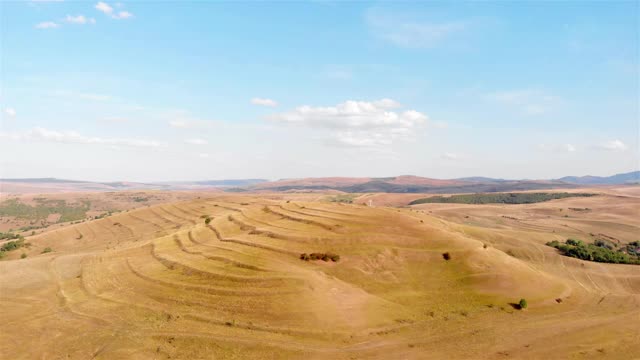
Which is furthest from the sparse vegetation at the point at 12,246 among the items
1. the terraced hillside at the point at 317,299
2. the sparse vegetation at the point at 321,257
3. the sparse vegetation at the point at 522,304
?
the sparse vegetation at the point at 522,304

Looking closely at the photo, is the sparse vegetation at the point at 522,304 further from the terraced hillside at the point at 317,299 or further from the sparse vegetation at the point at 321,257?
the sparse vegetation at the point at 321,257

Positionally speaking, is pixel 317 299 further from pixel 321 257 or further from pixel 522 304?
pixel 522 304

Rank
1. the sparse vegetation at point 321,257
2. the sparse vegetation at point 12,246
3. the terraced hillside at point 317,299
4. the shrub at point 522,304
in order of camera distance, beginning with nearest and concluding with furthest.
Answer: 1. the terraced hillside at point 317,299
2. the shrub at point 522,304
3. the sparse vegetation at point 321,257
4. the sparse vegetation at point 12,246

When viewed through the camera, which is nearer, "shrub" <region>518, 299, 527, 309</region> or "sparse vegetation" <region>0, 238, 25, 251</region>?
"shrub" <region>518, 299, 527, 309</region>

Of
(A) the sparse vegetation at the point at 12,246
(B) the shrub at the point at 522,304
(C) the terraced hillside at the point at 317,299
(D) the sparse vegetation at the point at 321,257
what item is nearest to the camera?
(C) the terraced hillside at the point at 317,299

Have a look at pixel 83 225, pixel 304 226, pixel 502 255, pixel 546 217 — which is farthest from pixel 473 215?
pixel 83 225

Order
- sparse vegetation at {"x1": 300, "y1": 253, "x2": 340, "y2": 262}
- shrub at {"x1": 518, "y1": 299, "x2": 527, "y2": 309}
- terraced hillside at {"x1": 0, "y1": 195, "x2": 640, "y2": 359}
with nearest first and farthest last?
terraced hillside at {"x1": 0, "y1": 195, "x2": 640, "y2": 359} < shrub at {"x1": 518, "y1": 299, "x2": 527, "y2": 309} < sparse vegetation at {"x1": 300, "y1": 253, "x2": 340, "y2": 262}

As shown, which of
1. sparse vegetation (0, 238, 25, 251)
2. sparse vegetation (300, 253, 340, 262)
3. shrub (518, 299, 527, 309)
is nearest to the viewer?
shrub (518, 299, 527, 309)

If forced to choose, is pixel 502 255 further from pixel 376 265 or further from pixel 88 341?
pixel 88 341

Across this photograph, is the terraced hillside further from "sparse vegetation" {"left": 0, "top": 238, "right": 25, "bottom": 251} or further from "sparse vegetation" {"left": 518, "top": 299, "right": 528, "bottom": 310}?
"sparse vegetation" {"left": 0, "top": 238, "right": 25, "bottom": 251}

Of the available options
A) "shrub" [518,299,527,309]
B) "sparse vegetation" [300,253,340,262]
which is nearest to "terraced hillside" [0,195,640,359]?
"sparse vegetation" [300,253,340,262]

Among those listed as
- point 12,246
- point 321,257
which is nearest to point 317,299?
point 321,257
